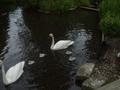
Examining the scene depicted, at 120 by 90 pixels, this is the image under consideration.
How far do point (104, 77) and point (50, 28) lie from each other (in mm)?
10665

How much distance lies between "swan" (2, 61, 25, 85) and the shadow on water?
187 millimetres

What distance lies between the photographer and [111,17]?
1648 centimetres

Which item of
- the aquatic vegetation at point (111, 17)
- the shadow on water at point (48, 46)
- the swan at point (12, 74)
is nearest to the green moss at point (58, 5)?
the shadow on water at point (48, 46)

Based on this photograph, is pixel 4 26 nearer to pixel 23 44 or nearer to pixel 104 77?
pixel 23 44

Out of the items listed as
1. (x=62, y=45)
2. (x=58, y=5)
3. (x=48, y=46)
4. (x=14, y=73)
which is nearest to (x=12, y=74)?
(x=14, y=73)

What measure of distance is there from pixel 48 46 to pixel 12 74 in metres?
4.87

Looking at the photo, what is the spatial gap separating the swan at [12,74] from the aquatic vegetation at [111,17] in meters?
5.37

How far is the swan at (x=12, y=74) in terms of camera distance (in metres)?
12.4

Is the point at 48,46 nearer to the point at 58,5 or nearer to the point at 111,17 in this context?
the point at 111,17

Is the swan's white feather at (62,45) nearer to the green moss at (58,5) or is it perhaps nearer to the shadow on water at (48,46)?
the shadow on water at (48,46)

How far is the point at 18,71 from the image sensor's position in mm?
13125

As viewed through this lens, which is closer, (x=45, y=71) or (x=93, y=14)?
(x=45, y=71)

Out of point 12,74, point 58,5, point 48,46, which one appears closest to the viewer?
point 12,74

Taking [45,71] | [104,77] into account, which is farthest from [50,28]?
[104,77]
